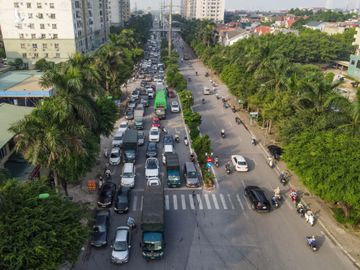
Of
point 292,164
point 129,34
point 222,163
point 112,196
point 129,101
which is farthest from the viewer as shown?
point 129,34

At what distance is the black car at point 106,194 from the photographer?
1065 inches

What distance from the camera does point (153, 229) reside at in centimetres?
2206

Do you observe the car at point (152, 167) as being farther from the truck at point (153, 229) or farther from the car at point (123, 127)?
the car at point (123, 127)

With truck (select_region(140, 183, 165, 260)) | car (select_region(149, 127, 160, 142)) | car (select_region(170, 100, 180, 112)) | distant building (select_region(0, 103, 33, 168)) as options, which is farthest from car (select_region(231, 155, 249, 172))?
distant building (select_region(0, 103, 33, 168))

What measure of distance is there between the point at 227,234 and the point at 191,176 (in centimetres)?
813

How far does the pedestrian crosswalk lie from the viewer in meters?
27.6

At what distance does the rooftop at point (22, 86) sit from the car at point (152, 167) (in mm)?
19074

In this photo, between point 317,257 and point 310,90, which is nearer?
point 317,257

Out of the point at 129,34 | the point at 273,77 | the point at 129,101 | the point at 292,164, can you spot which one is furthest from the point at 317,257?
the point at 129,34

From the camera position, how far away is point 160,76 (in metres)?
80.6

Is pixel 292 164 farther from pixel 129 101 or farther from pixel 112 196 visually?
pixel 129 101

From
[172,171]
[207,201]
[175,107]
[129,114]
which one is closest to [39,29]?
[129,114]

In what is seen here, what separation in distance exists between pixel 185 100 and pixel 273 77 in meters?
14.6

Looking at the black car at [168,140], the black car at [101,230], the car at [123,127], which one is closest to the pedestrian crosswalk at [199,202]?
the black car at [101,230]
